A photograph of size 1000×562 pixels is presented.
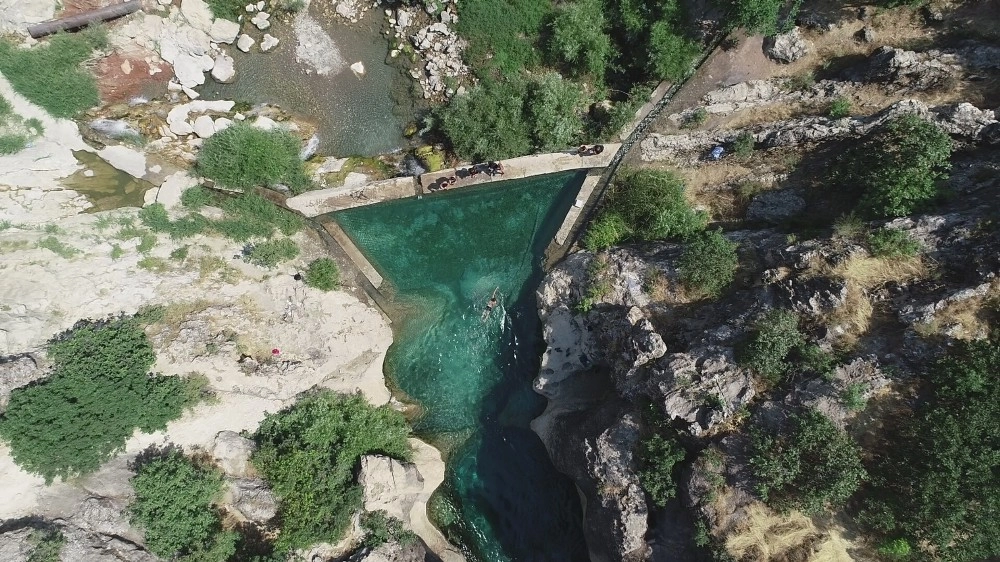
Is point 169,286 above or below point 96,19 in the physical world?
below

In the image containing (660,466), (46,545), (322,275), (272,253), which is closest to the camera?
(660,466)

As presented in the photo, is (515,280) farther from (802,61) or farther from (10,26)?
(10,26)

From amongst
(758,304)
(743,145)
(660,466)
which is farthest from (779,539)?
(743,145)

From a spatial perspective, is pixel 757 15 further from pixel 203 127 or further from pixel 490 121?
pixel 203 127

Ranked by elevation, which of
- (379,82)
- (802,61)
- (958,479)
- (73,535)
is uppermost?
(802,61)

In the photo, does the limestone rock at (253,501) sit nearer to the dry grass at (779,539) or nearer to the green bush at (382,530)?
the green bush at (382,530)

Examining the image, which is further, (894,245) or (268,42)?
(268,42)

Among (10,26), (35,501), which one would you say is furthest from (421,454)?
(10,26)
